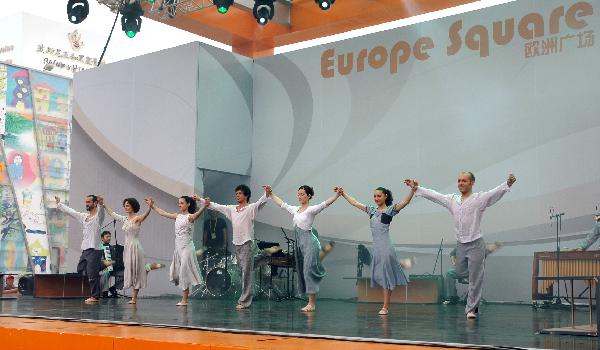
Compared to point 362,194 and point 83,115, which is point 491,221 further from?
point 83,115

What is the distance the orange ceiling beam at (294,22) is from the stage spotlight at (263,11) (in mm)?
2095

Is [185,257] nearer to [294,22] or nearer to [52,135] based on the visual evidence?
[294,22]

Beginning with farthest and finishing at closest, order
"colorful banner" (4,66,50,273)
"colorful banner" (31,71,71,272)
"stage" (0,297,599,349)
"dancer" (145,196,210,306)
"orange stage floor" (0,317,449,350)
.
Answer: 1. "colorful banner" (31,71,71,272)
2. "colorful banner" (4,66,50,273)
3. "dancer" (145,196,210,306)
4. "stage" (0,297,599,349)
5. "orange stage floor" (0,317,449,350)

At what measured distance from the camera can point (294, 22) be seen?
48.4 feet

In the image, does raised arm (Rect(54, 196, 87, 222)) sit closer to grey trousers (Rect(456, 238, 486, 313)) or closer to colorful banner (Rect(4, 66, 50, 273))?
grey trousers (Rect(456, 238, 486, 313))

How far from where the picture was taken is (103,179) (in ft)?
48.3

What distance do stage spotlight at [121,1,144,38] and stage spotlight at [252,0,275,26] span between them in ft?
6.91

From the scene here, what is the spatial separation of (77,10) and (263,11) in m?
2.92

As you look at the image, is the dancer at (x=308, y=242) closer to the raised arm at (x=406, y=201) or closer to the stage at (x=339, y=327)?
the stage at (x=339, y=327)

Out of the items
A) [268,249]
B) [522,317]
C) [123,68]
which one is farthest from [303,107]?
[522,317]

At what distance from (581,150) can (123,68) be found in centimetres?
853

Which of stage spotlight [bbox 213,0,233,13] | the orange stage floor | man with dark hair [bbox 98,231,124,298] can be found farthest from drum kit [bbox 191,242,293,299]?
the orange stage floor

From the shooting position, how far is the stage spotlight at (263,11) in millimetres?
12156

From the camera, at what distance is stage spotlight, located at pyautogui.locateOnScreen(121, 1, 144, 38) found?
503 inches
